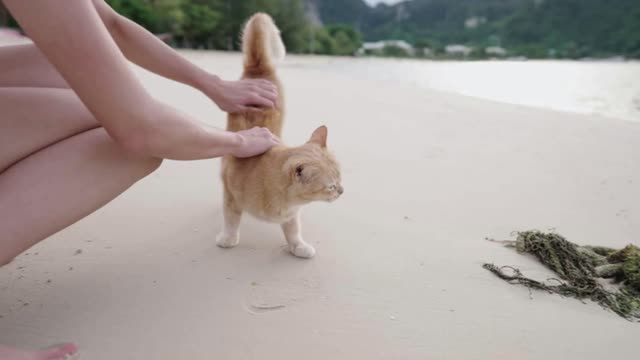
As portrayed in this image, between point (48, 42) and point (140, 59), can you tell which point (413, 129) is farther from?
point (48, 42)

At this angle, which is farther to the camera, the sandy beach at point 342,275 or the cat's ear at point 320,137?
the cat's ear at point 320,137

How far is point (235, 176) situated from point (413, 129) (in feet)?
8.61

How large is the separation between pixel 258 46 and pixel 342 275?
1.08 meters

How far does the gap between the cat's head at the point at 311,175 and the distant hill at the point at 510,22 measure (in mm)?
29618

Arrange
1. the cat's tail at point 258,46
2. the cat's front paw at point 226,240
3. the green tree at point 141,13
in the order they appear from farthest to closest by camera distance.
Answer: the green tree at point 141,13
the cat's tail at point 258,46
the cat's front paw at point 226,240

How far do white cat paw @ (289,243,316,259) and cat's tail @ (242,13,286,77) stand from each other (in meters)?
0.81

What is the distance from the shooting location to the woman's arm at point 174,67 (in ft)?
4.61

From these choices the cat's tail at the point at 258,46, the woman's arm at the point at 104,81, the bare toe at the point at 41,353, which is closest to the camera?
the woman's arm at the point at 104,81

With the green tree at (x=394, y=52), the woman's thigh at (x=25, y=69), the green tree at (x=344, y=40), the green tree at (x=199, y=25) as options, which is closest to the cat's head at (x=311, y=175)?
the woman's thigh at (x=25, y=69)

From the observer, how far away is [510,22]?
39.4m

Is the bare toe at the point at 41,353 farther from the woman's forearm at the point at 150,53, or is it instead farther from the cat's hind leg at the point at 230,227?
the woman's forearm at the point at 150,53

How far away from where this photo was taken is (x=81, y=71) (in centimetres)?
87

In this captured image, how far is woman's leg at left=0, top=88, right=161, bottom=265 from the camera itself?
3.18ft

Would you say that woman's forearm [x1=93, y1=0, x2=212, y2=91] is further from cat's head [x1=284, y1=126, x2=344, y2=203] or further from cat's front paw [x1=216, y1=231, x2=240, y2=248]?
cat's front paw [x1=216, y1=231, x2=240, y2=248]
